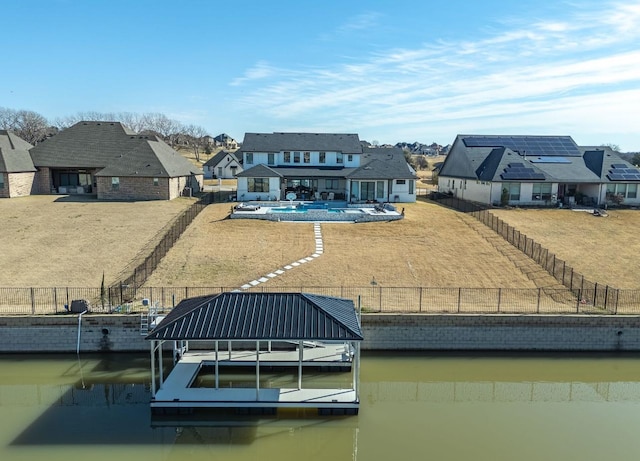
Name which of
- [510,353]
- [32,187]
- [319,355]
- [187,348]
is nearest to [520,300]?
[510,353]

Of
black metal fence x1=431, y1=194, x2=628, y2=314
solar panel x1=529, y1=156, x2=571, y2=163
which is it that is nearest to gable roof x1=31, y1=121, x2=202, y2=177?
black metal fence x1=431, y1=194, x2=628, y2=314

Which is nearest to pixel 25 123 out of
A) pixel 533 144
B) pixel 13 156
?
pixel 13 156

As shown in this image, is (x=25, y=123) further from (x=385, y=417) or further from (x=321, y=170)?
(x=385, y=417)

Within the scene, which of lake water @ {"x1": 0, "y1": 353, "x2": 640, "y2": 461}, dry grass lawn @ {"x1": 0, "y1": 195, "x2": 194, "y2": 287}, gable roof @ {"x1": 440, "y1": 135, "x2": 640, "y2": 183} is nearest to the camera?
lake water @ {"x1": 0, "y1": 353, "x2": 640, "y2": 461}

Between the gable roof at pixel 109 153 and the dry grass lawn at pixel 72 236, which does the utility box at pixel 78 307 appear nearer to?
the dry grass lawn at pixel 72 236

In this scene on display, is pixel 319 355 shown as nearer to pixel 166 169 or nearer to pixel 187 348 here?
pixel 187 348

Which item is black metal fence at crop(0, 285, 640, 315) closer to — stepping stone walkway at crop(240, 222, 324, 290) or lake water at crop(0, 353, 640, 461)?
stepping stone walkway at crop(240, 222, 324, 290)

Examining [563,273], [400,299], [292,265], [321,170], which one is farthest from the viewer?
[321,170]
